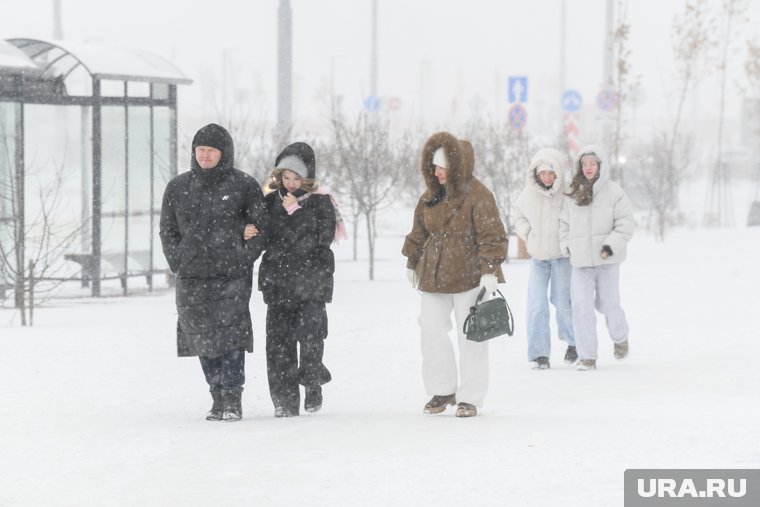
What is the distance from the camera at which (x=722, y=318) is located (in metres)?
14.2

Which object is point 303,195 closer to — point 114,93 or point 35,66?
point 35,66

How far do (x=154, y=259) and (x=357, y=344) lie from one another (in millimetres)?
5890

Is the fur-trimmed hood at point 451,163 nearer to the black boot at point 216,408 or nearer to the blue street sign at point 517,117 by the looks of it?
the black boot at point 216,408

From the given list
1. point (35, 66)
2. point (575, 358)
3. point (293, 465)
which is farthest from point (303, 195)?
point (35, 66)

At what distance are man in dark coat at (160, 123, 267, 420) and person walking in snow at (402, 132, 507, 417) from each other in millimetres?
902

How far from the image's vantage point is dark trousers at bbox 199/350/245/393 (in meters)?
8.41

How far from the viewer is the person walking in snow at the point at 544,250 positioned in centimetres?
1102

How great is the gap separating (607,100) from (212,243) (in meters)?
20.6

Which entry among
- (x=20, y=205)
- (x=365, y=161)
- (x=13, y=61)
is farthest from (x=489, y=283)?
(x=365, y=161)

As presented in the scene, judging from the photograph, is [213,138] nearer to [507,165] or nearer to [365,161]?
[365,161]

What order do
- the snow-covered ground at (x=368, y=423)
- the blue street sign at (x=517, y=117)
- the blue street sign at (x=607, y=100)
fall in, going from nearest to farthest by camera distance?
the snow-covered ground at (x=368, y=423), the blue street sign at (x=517, y=117), the blue street sign at (x=607, y=100)

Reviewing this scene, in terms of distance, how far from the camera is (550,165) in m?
11.0

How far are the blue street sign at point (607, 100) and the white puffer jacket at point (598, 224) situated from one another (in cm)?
1724

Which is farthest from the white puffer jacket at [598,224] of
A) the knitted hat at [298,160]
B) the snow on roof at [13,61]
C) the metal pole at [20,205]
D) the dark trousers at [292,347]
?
the snow on roof at [13,61]
